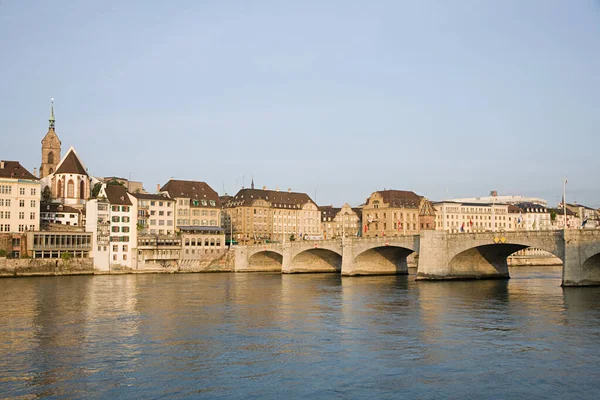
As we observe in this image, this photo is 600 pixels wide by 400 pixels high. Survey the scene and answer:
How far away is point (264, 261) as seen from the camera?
12962cm

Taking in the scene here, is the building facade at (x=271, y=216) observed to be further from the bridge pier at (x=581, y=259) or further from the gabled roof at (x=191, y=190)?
the bridge pier at (x=581, y=259)

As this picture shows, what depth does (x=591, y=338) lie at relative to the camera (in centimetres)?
3775

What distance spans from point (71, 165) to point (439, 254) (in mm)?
81882

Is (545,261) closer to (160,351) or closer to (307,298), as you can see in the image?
(307,298)

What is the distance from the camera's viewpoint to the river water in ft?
91.4

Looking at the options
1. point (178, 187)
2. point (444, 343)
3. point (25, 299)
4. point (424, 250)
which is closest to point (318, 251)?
point (424, 250)

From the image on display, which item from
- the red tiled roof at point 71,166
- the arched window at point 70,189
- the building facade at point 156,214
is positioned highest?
the red tiled roof at point 71,166

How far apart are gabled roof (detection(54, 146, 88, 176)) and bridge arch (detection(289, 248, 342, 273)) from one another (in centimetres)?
4940

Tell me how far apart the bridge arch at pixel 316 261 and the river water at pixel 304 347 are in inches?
1999

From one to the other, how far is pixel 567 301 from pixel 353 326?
21.8m

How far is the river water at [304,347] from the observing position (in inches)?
1097

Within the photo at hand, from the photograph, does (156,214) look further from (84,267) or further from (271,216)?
(271,216)

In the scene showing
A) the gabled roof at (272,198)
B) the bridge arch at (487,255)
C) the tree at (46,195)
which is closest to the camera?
the bridge arch at (487,255)

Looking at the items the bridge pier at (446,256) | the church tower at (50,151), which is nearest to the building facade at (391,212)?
the church tower at (50,151)
